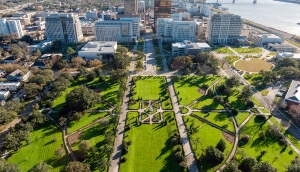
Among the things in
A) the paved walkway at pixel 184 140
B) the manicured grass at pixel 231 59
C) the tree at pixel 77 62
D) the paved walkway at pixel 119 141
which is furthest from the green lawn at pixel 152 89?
the manicured grass at pixel 231 59

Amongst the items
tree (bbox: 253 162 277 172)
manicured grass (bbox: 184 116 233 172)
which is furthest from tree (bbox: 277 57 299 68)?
tree (bbox: 253 162 277 172)

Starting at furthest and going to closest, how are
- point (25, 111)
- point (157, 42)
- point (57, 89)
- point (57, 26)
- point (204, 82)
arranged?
1. point (157, 42)
2. point (57, 26)
3. point (204, 82)
4. point (57, 89)
5. point (25, 111)

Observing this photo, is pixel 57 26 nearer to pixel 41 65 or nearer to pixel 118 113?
pixel 41 65

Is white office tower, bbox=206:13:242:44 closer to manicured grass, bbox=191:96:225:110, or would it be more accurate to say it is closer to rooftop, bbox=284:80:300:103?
rooftop, bbox=284:80:300:103

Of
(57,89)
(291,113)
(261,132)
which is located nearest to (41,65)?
(57,89)

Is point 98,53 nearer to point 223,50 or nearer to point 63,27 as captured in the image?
point 63,27

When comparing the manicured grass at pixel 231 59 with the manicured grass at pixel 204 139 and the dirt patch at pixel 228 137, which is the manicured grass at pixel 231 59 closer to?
the manicured grass at pixel 204 139
